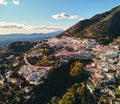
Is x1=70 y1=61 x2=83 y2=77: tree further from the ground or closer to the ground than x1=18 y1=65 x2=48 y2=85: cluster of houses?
further from the ground

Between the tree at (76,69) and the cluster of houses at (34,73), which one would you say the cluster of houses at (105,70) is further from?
the cluster of houses at (34,73)

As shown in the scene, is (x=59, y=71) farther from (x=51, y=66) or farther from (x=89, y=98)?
(x=89, y=98)

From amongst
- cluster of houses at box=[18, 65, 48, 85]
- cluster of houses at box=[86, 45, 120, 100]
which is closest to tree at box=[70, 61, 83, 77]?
cluster of houses at box=[86, 45, 120, 100]

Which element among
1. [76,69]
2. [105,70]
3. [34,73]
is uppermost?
[76,69]

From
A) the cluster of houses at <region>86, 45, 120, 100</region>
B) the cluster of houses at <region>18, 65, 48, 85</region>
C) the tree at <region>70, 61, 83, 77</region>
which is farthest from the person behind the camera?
the tree at <region>70, 61, 83, 77</region>

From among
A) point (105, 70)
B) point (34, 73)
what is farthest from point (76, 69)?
point (34, 73)

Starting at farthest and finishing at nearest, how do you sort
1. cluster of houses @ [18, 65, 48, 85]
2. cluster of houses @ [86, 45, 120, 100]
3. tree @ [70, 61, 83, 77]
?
tree @ [70, 61, 83, 77] < cluster of houses @ [18, 65, 48, 85] < cluster of houses @ [86, 45, 120, 100]

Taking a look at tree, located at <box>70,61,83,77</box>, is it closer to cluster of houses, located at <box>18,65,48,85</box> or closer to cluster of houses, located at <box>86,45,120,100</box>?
cluster of houses, located at <box>86,45,120,100</box>

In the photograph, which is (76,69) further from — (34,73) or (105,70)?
(34,73)

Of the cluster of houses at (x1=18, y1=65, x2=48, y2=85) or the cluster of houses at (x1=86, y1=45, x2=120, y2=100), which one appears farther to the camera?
the cluster of houses at (x1=18, y1=65, x2=48, y2=85)

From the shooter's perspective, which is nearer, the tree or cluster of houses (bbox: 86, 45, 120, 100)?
cluster of houses (bbox: 86, 45, 120, 100)
